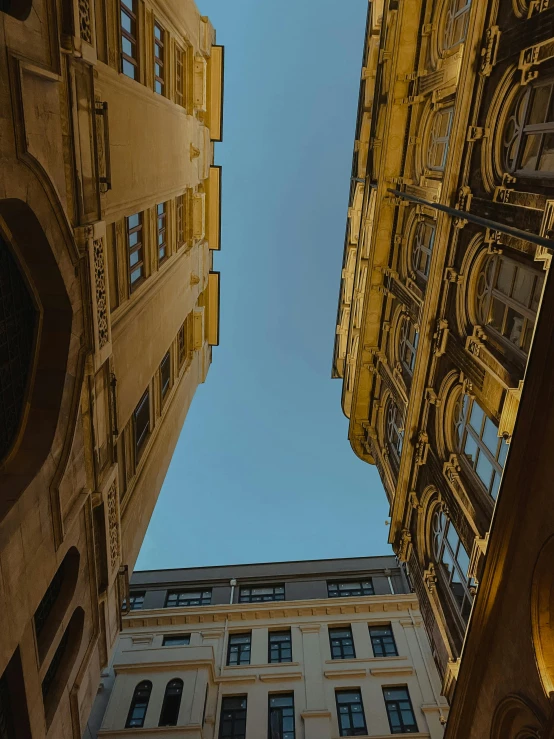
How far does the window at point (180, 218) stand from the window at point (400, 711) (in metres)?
25.3

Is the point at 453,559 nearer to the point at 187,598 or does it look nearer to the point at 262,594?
the point at 262,594

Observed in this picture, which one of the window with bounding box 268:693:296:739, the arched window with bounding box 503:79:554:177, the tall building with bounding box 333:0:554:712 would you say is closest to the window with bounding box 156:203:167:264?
the tall building with bounding box 333:0:554:712

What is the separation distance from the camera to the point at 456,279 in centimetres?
1623

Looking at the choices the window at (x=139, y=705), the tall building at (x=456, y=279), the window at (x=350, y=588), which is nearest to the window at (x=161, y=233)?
the tall building at (x=456, y=279)

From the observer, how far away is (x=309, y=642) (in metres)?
27.1

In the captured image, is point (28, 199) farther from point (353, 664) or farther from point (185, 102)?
point (353, 664)

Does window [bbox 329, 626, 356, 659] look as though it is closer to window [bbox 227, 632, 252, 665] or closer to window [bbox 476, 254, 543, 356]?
window [bbox 227, 632, 252, 665]

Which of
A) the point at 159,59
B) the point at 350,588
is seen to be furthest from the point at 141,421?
the point at 350,588

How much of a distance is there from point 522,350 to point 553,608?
591cm

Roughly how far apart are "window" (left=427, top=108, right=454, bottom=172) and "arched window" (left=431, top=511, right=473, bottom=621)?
13.1 meters

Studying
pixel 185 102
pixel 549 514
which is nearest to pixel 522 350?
pixel 549 514

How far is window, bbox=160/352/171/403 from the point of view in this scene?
23.6 m

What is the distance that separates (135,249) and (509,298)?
12.4m

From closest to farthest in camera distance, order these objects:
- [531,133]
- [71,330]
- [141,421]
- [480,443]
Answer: [71,330] < [531,133] < [480,443] < [141,421]
